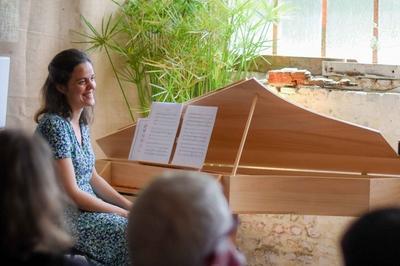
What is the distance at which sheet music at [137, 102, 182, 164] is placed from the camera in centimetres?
389

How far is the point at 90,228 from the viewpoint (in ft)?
10.8

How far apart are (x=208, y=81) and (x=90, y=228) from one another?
1976mm

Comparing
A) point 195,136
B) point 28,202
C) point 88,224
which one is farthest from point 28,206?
point 195,136

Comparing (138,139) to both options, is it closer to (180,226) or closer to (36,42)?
(36,42)

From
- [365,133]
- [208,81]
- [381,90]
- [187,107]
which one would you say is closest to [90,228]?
[187,107]

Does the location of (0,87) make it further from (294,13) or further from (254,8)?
(294,13)

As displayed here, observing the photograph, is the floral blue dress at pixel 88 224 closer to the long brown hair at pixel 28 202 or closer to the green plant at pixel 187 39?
the green plant at pixel 187 39

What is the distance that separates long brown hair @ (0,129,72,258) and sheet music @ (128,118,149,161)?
2505mm

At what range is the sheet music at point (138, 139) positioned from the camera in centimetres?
400

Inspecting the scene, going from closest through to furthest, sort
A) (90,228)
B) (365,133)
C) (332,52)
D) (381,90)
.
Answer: (90,228) → (365,133) → (381,90) → (332,52)

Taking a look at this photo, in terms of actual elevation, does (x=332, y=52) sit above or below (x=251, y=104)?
above

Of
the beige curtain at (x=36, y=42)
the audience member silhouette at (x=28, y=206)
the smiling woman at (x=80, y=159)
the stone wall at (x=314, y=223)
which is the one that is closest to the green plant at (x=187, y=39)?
the beige curtain at (x=36, y=42)

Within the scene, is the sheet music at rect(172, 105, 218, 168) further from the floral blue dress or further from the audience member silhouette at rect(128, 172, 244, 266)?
the audience member silhouette at rect(128, 172, 244, 266)

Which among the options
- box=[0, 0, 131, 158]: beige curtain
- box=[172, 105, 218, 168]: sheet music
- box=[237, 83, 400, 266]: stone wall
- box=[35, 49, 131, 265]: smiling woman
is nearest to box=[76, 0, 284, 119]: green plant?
box=[0, 0, 131, 158]: beige curtain
